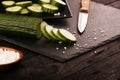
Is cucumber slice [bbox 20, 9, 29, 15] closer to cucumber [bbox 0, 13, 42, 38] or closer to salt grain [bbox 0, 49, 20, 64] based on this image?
cucumber [bbox 0, 13, 42, 38]

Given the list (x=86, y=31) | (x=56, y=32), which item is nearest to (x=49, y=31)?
(x=56, y=32)

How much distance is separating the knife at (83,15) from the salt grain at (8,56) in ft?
1.25

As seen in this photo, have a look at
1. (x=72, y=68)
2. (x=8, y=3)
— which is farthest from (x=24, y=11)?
(x=72, y=68)

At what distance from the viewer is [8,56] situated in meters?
1.69

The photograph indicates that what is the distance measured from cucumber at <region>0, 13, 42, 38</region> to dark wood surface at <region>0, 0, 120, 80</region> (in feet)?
0.30

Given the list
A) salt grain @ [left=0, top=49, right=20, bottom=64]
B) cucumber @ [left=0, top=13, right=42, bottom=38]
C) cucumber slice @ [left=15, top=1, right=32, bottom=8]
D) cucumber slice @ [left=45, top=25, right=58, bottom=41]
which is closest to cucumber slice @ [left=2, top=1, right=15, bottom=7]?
cucumber slice @ [left=15, top=1, right=32, bottom=8]

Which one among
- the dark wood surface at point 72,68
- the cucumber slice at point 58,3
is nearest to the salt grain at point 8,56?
the dark wood surface at point 72,68

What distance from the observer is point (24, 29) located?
1.89m

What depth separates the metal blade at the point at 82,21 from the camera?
6.48 ft

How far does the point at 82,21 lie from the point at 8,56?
485mm

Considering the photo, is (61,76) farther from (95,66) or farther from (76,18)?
(76,18)

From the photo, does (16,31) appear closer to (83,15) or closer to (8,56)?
(8,56)

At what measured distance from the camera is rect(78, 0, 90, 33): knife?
1985 millimetres

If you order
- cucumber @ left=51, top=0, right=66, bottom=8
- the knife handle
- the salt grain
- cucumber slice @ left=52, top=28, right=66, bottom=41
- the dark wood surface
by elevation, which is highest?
cucumber @ left=51, top=0, right=66, bottom=8
